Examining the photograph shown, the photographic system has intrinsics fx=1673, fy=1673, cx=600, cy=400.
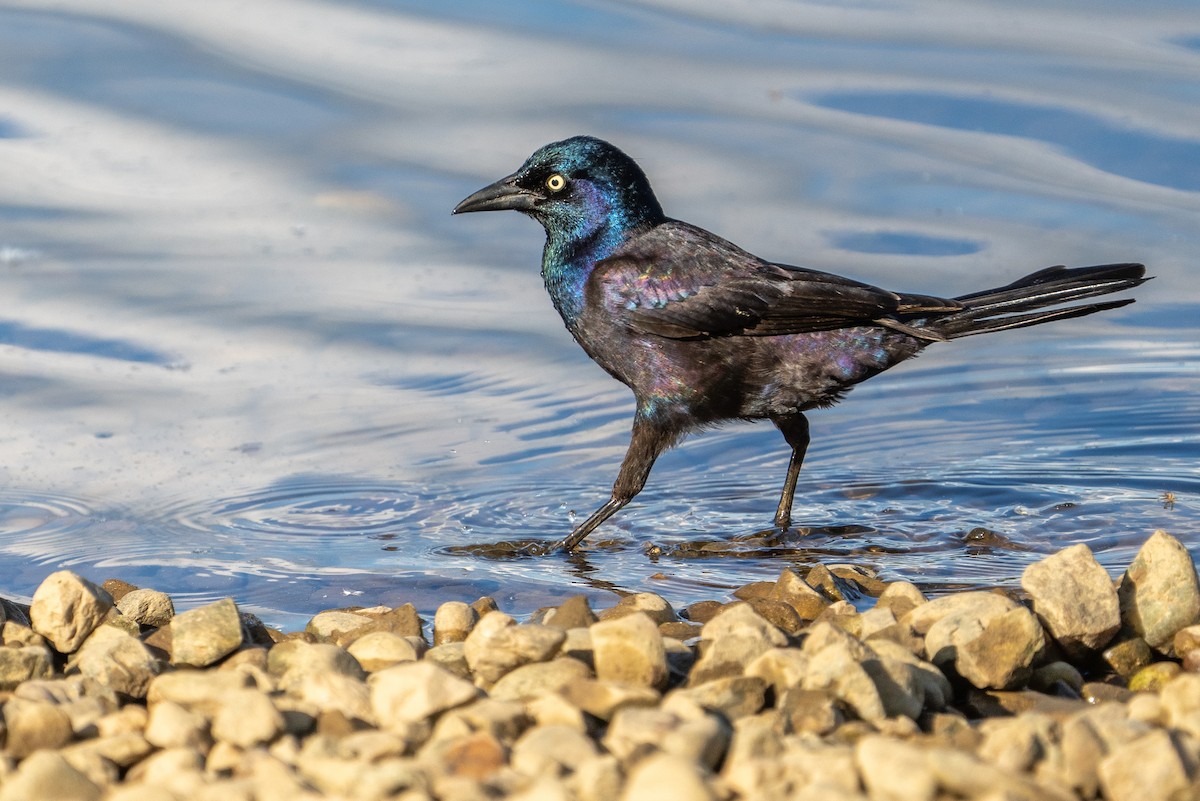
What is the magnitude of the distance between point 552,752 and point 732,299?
2.82m

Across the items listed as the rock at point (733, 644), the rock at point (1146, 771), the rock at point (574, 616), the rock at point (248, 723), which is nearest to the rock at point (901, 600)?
the rock at point (733, 644)

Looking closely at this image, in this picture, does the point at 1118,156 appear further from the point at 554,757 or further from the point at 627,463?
the point at 554,757

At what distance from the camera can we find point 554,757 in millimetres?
2928

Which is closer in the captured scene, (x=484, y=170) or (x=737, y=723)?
(x=737, y=723)

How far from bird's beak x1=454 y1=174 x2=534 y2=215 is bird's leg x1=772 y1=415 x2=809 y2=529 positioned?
1168 mm

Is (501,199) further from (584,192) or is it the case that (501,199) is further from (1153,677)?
(1153,677)

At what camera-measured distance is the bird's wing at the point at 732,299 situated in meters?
5.52

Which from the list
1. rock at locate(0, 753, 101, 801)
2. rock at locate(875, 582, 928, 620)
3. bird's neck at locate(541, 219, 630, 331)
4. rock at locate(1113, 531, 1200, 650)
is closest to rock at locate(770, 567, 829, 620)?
rock at locate(875, 582, 928, 620)

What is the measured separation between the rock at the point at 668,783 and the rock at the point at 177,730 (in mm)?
902

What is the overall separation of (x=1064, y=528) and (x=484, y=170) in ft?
13.6


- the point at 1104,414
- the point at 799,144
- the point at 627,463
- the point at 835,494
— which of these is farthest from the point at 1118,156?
the point at 627,463

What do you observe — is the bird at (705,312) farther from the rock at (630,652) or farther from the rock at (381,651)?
the rock at (630,652)

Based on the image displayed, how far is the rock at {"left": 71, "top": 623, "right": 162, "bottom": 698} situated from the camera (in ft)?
11.8

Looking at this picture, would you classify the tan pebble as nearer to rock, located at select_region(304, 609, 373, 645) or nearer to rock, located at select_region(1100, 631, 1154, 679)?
rock, located at select_region(304, 609, 373, 645)
